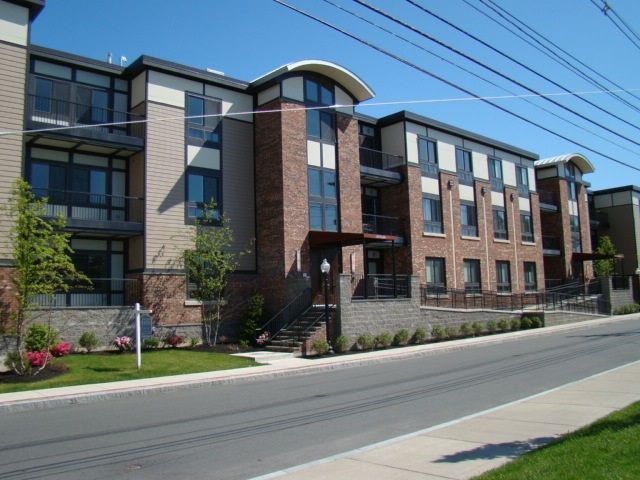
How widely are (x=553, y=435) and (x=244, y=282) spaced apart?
19036mm

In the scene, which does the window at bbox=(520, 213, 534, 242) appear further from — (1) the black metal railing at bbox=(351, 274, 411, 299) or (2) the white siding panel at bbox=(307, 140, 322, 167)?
(2) the white siding panel at bbox=(307, 140, 322, 167)

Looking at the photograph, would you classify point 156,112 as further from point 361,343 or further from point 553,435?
point 553,435

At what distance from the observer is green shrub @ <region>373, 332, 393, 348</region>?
80.6ft

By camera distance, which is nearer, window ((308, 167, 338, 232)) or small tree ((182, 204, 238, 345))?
small tree ((182, 204, 238, 345))

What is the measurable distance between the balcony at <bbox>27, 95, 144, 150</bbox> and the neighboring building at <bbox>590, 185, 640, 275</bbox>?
4214cm

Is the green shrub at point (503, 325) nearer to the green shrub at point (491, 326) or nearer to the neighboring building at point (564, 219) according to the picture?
the green shrub at point (491, 326)

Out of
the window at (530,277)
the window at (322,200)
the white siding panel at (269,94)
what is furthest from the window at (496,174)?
the white siding panel at (269,94)

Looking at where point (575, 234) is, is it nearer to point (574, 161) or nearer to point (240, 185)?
point (574, 161)

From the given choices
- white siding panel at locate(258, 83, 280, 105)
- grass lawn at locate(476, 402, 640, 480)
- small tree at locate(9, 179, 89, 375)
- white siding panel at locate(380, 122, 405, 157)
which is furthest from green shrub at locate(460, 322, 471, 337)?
grass lawn at locate(476, 402, 640, 480)

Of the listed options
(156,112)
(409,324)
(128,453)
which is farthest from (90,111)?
(128,453)

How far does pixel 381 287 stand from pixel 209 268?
347 inches

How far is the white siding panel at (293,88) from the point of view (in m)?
26.9

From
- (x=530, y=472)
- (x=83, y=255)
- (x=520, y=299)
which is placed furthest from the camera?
(x=520, y=299)

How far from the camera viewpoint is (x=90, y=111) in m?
24.1
